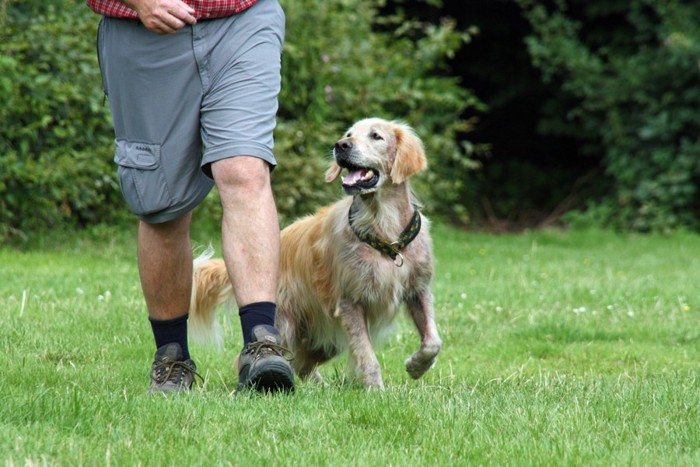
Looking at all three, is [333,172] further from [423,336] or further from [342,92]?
[342,92]

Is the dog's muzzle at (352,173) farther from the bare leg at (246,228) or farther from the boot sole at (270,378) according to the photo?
the boot sole at (270,378)

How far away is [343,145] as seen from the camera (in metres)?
4.85

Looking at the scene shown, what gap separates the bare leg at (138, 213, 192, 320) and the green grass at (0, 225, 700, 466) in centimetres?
36

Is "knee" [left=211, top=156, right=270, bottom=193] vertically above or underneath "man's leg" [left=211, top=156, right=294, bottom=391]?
above

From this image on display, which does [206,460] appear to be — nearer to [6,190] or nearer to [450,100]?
[6,190]

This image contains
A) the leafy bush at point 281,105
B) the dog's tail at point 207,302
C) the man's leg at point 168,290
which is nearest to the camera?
the man's leg at point 168,290

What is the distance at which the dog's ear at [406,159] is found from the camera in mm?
4980

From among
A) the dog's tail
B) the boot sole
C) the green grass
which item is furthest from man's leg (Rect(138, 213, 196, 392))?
the dog's tail

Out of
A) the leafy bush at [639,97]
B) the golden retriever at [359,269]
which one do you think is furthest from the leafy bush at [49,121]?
the leafy bush at [639,97]

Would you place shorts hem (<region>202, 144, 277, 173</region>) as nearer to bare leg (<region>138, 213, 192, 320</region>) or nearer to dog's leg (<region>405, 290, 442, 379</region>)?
bare leg (<region>138, 213, 192, 320</region>)

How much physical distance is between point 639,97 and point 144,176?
12.0 m

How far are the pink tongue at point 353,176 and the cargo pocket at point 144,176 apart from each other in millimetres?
1070

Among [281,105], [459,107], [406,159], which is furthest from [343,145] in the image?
[459,107]

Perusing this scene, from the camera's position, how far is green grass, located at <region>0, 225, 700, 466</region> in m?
3.01
